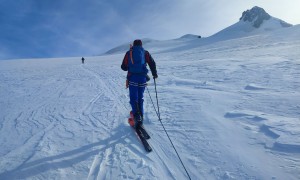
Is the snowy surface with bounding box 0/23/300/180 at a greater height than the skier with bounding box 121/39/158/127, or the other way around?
the skier with bounding box 121/39/158/127

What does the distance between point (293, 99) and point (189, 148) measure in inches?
145

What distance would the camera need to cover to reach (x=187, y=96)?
7738 mm

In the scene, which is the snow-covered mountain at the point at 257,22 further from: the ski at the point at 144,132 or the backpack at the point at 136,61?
the ski at the point at 144,132

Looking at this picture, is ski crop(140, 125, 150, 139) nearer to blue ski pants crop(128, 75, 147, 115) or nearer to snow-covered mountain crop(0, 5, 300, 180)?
snow-covered mountain crop(0, 5, 300, 180)

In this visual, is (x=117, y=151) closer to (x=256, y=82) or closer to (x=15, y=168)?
(x=15, y=168)

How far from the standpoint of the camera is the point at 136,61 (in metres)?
5.45

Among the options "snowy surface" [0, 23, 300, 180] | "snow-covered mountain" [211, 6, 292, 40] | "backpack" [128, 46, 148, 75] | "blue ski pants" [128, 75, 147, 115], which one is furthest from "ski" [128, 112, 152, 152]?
"snow-covered mountain" [211, 6, 292, 40]

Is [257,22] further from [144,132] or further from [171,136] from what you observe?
[144,132]

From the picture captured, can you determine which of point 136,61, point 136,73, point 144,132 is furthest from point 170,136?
point 136,61

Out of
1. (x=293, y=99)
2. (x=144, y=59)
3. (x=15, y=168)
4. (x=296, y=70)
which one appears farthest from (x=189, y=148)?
(x=296, y=70)

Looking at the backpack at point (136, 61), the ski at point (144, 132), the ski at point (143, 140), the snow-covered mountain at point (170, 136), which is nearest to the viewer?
the snow-covered mountain at point (170, 136)

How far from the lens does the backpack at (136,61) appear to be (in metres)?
5.46

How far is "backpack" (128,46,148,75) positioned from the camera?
5459 mm

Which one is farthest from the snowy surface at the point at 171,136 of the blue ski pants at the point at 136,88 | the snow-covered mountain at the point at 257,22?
the snow-covered mountain at the point at 257,22
